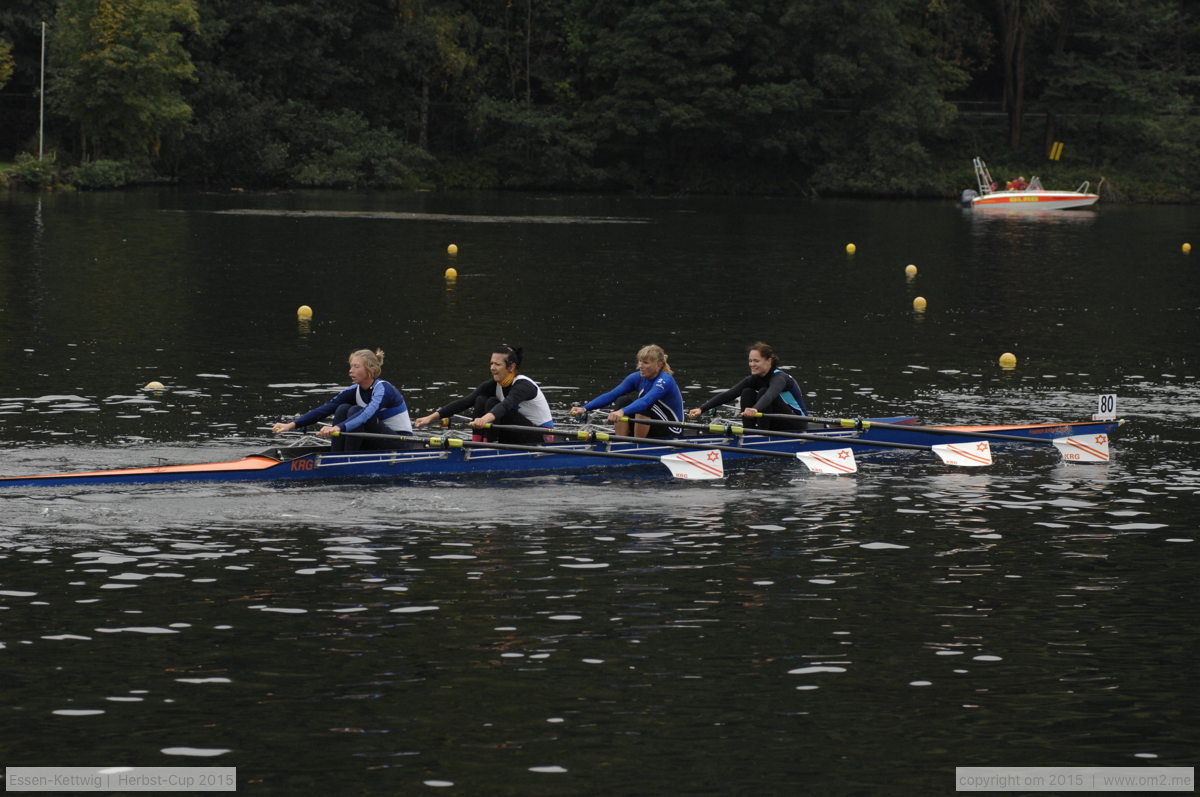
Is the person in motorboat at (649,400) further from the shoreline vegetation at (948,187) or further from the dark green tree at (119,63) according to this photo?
the shoreline vegetation at (948,187)

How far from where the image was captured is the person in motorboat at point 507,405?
1991cm

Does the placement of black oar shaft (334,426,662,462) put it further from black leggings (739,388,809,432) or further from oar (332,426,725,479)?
black leggings (739,388,809,432)

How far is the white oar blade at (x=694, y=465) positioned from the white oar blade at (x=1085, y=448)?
4623 mm

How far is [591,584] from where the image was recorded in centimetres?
1489

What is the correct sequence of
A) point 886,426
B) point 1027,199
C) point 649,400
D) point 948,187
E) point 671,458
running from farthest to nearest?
1. point 948,187
2. point 1027,199
3. point 886,426
4. point 649,400
5. point 671,458

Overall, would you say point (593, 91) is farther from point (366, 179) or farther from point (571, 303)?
point (571, 303)

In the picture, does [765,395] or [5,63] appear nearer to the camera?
[765,395]

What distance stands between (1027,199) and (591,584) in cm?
6705

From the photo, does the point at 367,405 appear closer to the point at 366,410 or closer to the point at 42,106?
the point at 366,410

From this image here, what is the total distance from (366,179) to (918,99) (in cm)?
2757

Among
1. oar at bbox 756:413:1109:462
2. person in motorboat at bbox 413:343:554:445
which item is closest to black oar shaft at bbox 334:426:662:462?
person in motorboat at bbox 413:343:554:445

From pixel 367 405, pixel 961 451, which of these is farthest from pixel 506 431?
pixel 961 451

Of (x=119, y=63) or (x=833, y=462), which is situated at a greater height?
(x=119, y=63)

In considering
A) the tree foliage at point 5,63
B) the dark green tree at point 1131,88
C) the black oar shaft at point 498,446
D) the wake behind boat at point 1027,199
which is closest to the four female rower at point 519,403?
the black oar shaft at point 498,446
